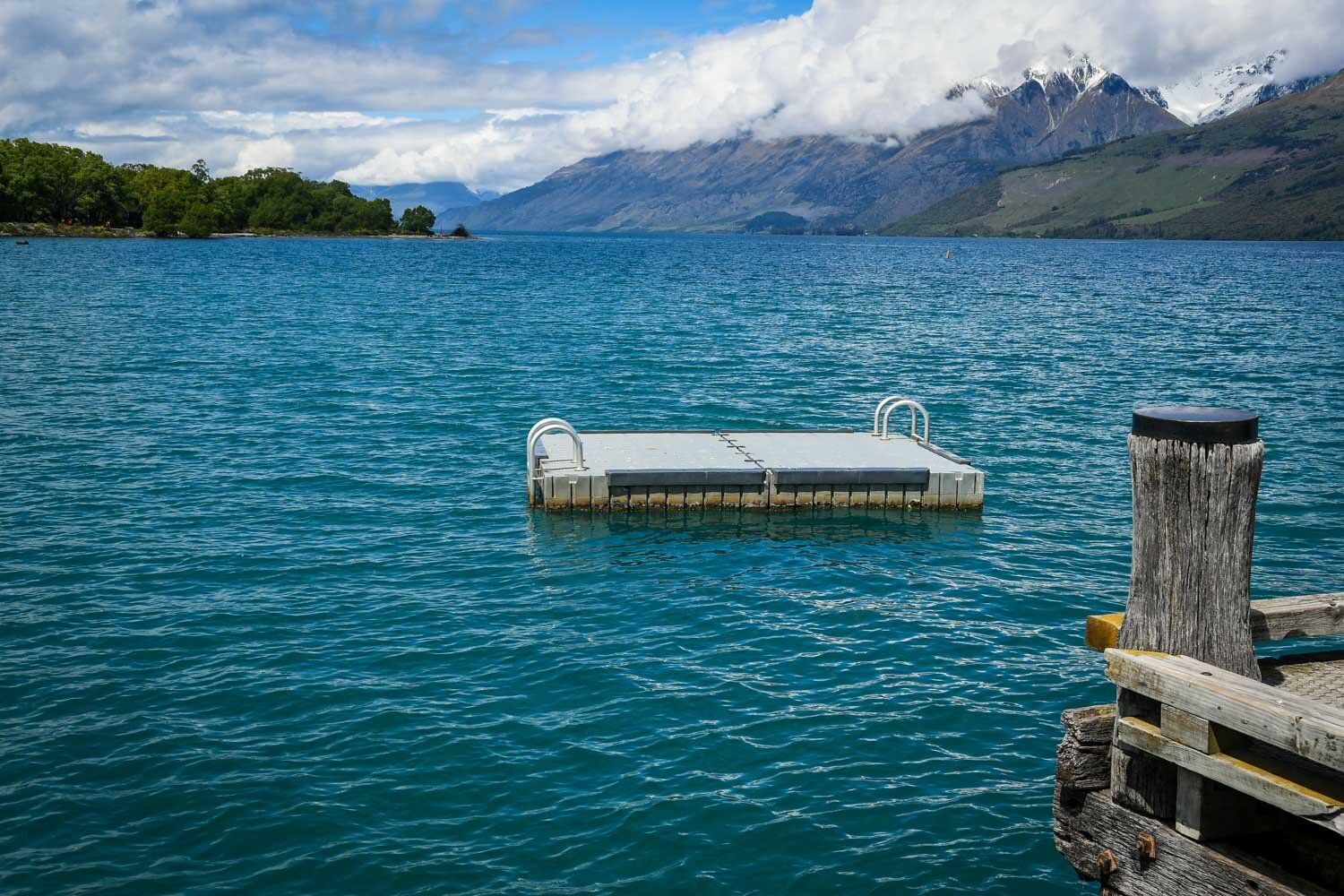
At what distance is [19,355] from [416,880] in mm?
45357

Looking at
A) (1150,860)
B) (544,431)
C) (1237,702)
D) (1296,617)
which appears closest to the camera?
(1237,702)

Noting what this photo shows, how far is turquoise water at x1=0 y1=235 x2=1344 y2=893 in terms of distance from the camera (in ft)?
37.8

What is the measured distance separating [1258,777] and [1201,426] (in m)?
2.07

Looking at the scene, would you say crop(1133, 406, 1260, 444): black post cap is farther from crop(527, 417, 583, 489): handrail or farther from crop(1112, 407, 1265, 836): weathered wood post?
crop(527, 417, 583, 489): handrail

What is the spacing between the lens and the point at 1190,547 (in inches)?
266

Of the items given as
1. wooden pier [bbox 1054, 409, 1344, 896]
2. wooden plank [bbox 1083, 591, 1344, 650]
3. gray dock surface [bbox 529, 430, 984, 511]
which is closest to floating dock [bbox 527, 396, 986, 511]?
gray dock surface [bbox 529, 430, 984, 511]

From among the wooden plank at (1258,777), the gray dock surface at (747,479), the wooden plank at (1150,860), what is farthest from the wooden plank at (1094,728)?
the gray dock surface at (747,479)

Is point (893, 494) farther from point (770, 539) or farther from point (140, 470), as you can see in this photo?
point (140, 470)

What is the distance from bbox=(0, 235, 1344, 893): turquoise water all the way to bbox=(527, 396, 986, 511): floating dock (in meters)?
0.52

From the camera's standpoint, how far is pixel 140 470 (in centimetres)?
2731

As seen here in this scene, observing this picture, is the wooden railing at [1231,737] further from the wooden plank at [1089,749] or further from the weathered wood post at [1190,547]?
the wooden plank at [1089,749]

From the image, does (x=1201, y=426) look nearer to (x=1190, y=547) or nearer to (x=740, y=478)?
(x=1190, y=547)

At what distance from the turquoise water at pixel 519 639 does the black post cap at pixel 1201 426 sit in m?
6.05

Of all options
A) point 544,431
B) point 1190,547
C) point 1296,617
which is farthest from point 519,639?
point 1190,547
